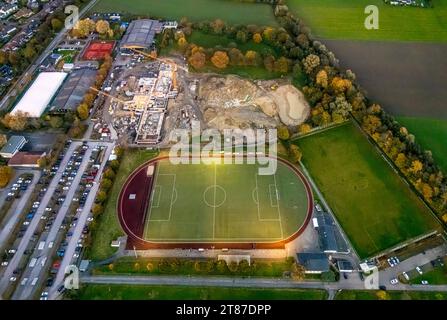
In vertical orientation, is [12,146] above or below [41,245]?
above

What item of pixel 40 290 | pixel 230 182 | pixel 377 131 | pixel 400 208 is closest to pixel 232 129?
pixel 230 182

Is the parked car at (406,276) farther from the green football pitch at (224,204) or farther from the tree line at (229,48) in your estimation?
the tree line at (229,48)

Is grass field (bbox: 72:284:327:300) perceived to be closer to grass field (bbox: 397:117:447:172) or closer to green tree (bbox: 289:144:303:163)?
green tree (bbox: 289:144:303:163)

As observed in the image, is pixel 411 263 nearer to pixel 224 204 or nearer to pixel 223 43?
pixel 224 204

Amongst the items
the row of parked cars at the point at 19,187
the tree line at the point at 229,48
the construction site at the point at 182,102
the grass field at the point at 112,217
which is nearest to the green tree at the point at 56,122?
the construction site at the point at 182,102

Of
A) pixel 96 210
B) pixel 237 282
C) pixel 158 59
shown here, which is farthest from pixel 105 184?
pixel 158 59

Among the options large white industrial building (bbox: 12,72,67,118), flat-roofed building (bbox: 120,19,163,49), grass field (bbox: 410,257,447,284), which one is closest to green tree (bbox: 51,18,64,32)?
flat-roofed building (bbox: 120,19,163,49)
